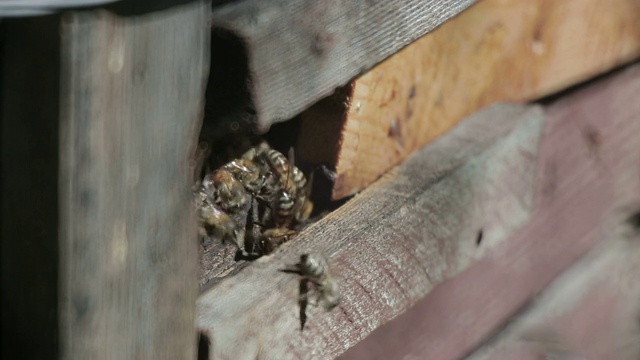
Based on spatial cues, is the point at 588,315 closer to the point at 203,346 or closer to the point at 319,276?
the point at 319,276

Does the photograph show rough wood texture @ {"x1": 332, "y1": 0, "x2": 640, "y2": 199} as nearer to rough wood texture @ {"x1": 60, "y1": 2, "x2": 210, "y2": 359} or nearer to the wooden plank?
rough wood texture @ {"x1": 60, "y1": 2, "x2": 210, "y2": 359}

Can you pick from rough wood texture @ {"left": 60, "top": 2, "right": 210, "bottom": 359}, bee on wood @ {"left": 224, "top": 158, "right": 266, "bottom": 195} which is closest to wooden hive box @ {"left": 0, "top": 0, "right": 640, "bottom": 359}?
rough wood texture @ {"left": 60, "top": 2, "right": 210, "bottom": 359}

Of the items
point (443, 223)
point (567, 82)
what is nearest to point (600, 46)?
point (567, 82)

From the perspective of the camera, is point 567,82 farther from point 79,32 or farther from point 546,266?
point 79,32

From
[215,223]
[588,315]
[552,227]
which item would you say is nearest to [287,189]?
[215,223]

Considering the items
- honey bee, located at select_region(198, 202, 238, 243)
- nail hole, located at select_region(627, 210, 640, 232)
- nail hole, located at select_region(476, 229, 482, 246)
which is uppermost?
honey bee, located at select_region(198, 202, 238, 243)

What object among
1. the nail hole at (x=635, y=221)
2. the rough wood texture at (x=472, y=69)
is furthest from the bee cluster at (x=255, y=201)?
the nail hole at (x=635, y=221)
